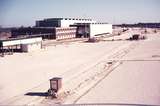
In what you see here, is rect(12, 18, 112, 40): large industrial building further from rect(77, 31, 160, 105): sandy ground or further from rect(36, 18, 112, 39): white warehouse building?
rect(77, 31, 160, 105): sandy ground

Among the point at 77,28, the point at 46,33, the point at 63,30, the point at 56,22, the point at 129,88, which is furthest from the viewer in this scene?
the point at 56,22

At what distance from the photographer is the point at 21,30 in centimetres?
9069

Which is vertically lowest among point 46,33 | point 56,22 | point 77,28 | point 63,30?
point 46,33

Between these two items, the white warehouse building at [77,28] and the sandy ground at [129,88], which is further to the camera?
the white warehouse building at [77,28]

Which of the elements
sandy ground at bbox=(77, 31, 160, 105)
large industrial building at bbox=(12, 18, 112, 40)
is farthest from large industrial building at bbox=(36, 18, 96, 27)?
sandy ground at bbox=(77, 31, 160, 105)

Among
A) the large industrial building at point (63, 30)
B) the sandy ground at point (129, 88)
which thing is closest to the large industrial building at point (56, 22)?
the large industrial building at point (63, 30)

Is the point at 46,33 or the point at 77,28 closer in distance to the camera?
the point at 46,33

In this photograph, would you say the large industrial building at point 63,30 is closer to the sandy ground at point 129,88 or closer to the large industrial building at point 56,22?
the large industrial building at point 56,22

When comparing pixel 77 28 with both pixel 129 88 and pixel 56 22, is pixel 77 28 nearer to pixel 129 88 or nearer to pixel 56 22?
pixel 56 22

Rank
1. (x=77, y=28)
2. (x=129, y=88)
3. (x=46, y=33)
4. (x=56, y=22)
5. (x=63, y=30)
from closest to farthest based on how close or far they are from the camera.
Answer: (x=129, y=88), (x=46, y=33), (x=63, y=30), (x=77, y=28), (x=56, y=22)

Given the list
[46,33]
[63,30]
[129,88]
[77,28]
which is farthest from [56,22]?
[129,88]

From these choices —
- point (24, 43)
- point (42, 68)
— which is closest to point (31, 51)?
point (24, 43)

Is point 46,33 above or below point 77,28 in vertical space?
below

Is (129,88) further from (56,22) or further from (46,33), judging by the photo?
(56,22)
